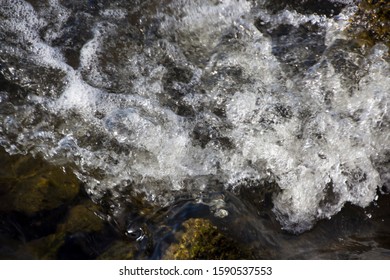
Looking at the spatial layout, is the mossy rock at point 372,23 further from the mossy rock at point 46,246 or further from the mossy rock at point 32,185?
the mossy rock at point 46,246

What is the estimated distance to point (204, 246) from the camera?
8.68 feet

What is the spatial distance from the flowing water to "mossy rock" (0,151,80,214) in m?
0.08

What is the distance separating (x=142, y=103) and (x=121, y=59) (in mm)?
475

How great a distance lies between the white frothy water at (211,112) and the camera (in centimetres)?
310

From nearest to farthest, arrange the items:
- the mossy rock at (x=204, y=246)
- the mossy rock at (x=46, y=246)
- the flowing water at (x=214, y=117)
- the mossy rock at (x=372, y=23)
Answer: the mossy rock at (x=204, y=246) < the mossy rock at (x=46, y=246) < the flowing water at (x=214, y=117) < the mossy rock at (x=372, y=23)

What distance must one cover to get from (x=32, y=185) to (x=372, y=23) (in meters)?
2.63

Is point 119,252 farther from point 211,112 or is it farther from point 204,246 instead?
point 211,112

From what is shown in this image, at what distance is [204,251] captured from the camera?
2637mm

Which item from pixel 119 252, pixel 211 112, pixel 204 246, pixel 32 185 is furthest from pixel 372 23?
pixel 32 185

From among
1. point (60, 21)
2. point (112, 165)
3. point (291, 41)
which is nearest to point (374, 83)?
point (291, 41)

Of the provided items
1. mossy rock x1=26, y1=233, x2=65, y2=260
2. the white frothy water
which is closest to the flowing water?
the white frothy water

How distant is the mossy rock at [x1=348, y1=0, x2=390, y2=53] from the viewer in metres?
3.45

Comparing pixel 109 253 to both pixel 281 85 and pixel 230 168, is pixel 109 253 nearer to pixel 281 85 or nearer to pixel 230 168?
pixel 230 168

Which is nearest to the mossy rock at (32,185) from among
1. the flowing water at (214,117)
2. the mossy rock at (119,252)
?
the flowing water at (214,117)
